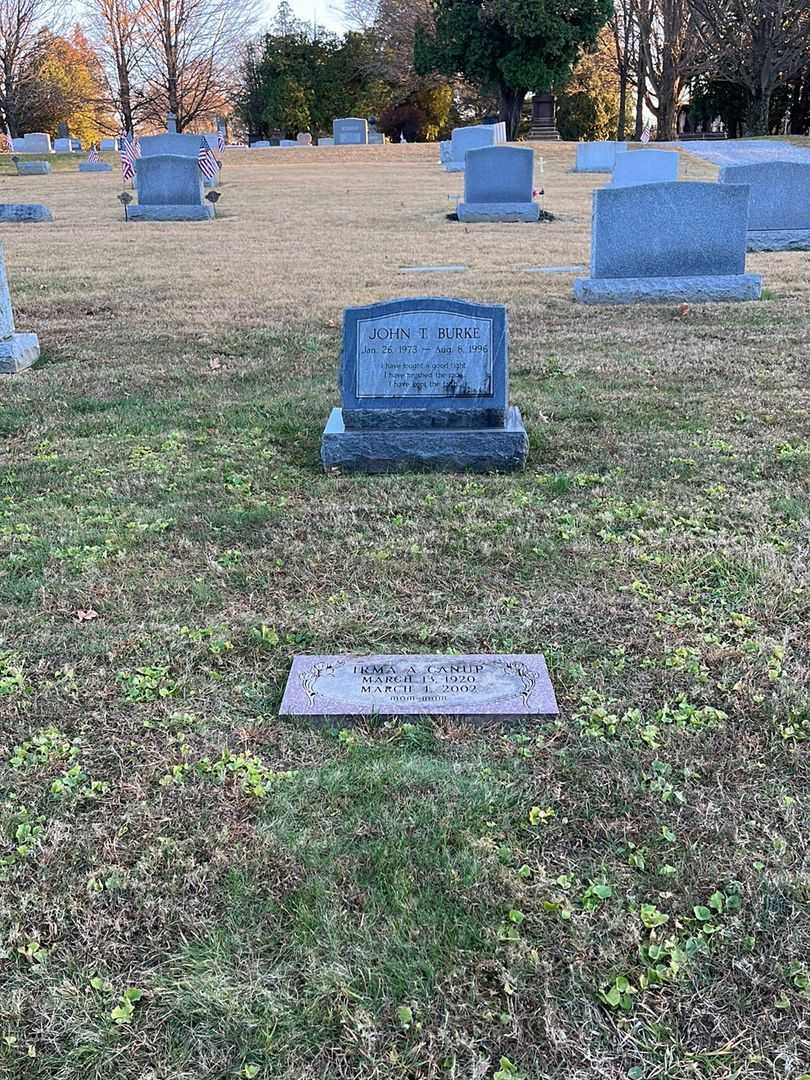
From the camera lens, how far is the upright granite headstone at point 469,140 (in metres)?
28.3

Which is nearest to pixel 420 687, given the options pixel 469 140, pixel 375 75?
pixel 469 140

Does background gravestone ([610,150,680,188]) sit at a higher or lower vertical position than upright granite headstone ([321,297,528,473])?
higher

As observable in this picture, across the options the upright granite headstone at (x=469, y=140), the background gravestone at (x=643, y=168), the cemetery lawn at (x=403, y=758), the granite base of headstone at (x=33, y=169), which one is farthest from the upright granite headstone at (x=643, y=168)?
the granite base of headstone at (x=33, y=169)

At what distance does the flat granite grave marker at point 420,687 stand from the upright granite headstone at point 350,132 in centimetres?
4336

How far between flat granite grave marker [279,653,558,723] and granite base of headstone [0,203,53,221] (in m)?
19.2

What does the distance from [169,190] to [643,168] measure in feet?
32.1

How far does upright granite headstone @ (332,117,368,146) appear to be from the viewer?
138 feet

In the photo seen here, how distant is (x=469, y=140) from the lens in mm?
28844

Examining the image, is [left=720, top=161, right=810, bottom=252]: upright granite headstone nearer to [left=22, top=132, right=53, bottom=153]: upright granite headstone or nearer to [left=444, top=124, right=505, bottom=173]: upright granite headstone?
[left=444, top=124, right=505, bottom=173]: upright granite headstone

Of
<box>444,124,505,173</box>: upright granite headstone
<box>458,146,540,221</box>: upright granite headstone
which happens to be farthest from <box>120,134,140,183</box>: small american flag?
<box>444,124,505,173</box>: upright granite headstone

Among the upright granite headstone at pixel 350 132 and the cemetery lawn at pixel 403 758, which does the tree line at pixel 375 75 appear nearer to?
the upright granite headstone at pixel 350 132

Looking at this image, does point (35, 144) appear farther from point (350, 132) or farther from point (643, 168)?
point (643, 168)

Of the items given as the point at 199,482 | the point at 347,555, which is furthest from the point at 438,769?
the point at 199,482

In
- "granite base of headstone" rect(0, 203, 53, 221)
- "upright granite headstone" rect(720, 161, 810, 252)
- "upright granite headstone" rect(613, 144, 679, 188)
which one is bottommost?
"upright granite headstone" rect(720, 161, 810, 252)
